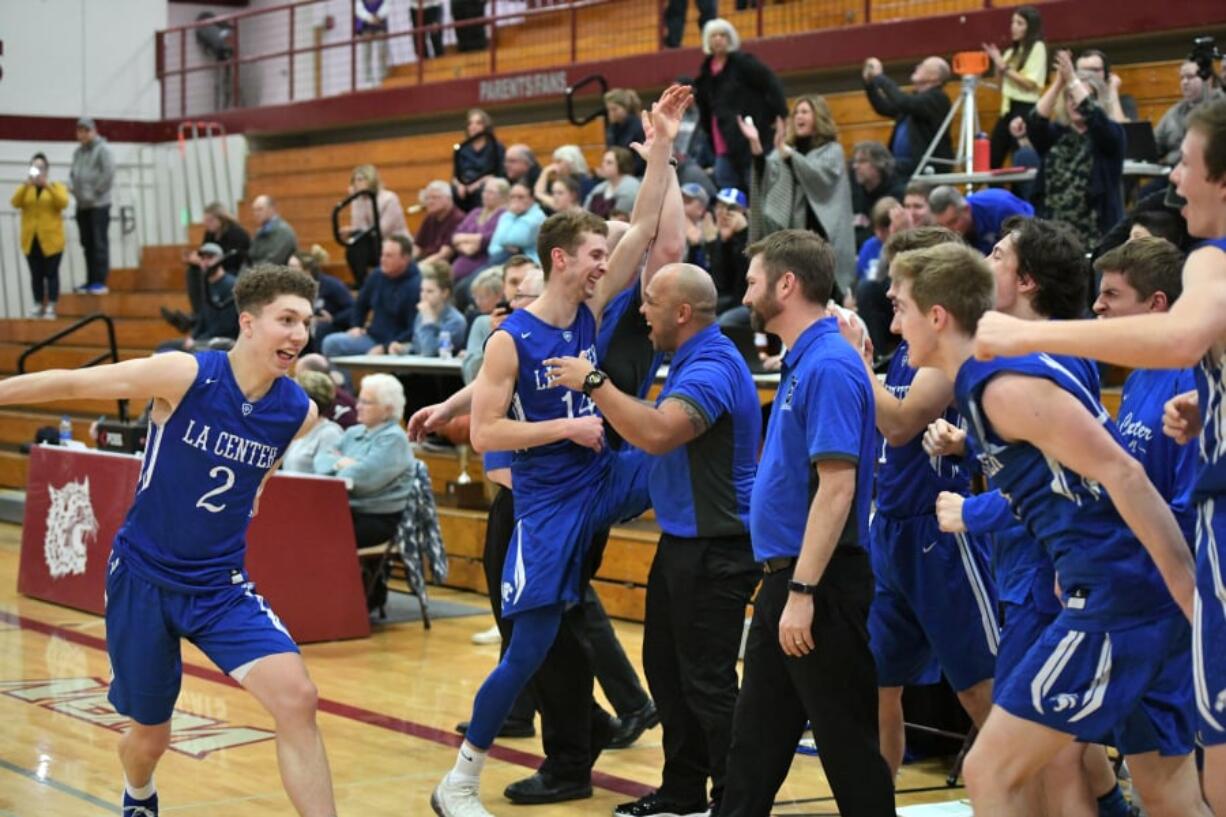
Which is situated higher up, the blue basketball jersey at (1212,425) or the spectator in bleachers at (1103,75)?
the spectator in bleachers at (1103,75)

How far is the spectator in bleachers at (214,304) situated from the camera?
14875 mm

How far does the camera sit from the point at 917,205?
8797 mm

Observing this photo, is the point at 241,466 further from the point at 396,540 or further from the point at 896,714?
the point at 396,540

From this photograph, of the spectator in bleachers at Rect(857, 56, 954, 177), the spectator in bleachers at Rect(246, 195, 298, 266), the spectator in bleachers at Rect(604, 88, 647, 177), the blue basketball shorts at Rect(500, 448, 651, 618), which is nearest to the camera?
the blue basketball shorts at Rect(500, 448, 651, 618)

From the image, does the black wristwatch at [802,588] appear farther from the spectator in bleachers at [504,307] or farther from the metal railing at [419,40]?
the metal railing at [419,40]

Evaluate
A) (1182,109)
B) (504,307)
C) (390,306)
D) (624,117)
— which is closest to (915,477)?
(504,307)

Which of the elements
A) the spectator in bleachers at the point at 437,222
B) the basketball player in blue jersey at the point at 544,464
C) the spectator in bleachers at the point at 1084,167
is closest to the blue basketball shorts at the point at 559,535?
the basketball player in blue jersey at the point at 544,464

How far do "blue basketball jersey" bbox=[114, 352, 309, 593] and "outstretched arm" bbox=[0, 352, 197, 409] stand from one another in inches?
1.6

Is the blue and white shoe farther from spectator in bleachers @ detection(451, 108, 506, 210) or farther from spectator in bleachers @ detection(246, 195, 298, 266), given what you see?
spectator in bleachers @ detection(246, 195, 298, 266)

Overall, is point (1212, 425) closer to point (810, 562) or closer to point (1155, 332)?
point (1155, 332)

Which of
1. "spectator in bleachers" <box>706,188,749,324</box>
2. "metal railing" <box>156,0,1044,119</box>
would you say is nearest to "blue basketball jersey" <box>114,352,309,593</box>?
"spectator in bleachers" <box>706,188,749,324</box>

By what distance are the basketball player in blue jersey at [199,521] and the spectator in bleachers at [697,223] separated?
586 cm

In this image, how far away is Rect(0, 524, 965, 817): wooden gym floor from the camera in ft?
19.4

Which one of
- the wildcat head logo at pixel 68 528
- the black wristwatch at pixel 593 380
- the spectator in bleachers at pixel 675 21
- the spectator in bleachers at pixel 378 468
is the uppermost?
the spectator in bleachers at pixel 675 21
